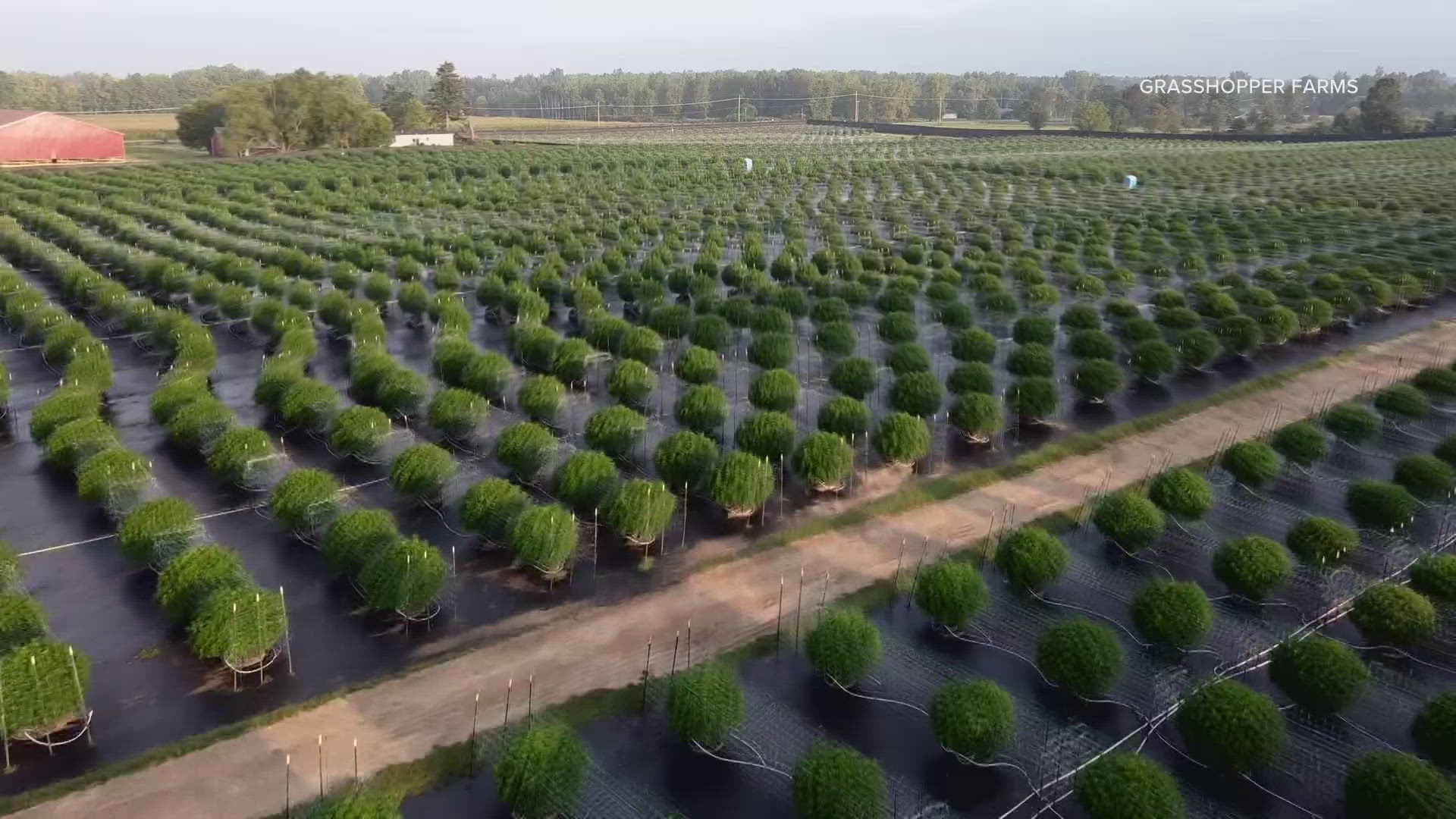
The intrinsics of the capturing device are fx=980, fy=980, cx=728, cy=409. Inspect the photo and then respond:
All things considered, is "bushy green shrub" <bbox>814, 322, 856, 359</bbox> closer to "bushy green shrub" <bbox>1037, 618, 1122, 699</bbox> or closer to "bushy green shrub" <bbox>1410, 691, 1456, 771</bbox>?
"bushy green shrub" <bbox>1037, 618, 1122, 699</bbox>

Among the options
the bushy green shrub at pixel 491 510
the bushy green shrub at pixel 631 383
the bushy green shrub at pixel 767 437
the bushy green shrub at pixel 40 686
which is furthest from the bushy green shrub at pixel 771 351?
Answer: the bushy green shrub at pixel 40 686

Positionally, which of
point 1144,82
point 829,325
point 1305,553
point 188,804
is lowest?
point 188,804

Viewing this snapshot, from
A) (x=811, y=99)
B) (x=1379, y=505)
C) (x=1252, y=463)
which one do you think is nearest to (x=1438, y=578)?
(x=1379, y=505)

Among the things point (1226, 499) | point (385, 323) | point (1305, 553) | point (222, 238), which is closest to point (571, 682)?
point (1305, 553)

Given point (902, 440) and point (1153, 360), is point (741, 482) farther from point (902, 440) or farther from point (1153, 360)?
point (1153, 360)

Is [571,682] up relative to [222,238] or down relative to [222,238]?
down

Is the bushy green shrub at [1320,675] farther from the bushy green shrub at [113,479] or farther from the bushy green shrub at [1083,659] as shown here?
the bushy green shrub at [113,479]

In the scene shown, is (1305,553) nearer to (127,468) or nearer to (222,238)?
(127,468)
